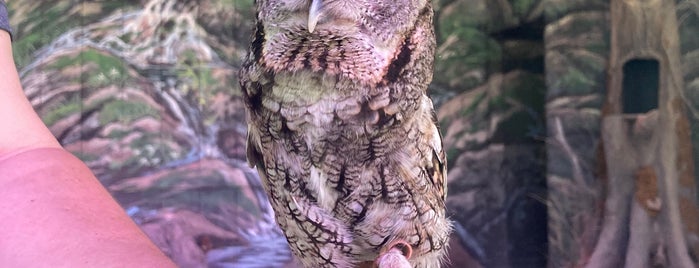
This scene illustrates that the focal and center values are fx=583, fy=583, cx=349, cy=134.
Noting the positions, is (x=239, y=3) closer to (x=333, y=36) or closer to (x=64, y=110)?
(x=64, y=110)

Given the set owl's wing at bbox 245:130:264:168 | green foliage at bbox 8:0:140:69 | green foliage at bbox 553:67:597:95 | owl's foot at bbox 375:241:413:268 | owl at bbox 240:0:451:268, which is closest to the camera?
owl at bbox 240:0:451:268

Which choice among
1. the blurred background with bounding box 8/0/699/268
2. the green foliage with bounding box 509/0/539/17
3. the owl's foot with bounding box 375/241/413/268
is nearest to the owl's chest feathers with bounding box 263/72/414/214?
the owl's foot with bounding box 375/241/413/268

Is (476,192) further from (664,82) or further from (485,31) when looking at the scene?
(664,82)

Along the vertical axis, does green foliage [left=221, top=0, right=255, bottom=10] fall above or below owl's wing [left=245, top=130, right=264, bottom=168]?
above

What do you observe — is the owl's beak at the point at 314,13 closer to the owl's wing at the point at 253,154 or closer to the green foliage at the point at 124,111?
the owl's wing at the point at 253,154

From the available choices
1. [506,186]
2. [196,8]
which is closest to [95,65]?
[196,8]

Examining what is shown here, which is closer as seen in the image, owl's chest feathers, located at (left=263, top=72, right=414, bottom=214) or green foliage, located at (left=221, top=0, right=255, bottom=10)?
owl's chest feathers, located at (left=263, top=72, right=414, bottom=214)

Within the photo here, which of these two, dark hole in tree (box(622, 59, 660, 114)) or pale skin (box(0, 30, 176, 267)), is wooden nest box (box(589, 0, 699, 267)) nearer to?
dark hole in tree (box(622, 59, 660, 114))

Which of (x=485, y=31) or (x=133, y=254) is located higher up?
(x=485, y=31)
